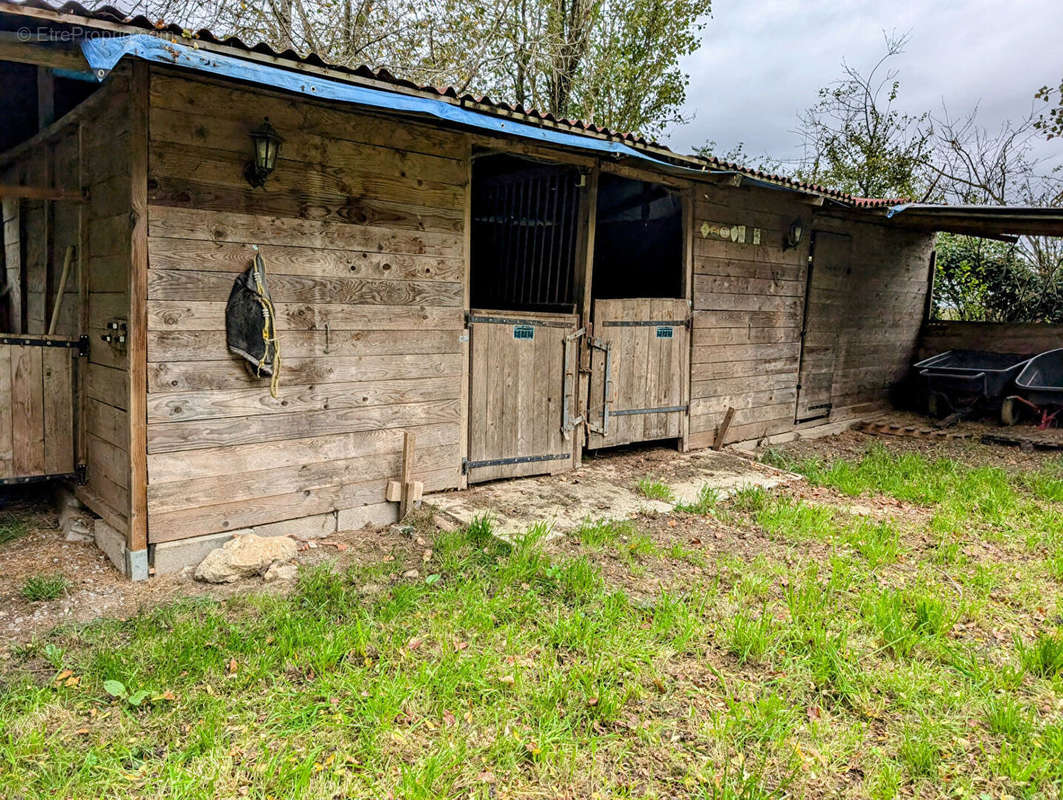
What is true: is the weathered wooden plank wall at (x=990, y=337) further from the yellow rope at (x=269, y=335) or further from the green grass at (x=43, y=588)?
the green grass at (x=43, y=588)

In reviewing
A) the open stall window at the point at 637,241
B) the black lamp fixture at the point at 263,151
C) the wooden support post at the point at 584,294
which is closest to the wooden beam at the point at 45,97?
the black lamp fixture at the point at 263,151

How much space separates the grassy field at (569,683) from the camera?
2.30 metres

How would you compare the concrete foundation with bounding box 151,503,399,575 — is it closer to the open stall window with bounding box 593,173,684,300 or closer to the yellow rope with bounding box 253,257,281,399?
the yellow rope with bounding box 253,257,281,399

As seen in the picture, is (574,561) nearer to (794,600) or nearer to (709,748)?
(794,600)

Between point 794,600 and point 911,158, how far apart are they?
46.1 ft

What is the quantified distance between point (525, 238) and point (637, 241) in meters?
1.56

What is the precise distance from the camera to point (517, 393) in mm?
5375

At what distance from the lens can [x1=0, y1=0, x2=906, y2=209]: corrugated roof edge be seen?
9.21 feet

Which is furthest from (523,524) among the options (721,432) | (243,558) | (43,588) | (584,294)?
(721,432)

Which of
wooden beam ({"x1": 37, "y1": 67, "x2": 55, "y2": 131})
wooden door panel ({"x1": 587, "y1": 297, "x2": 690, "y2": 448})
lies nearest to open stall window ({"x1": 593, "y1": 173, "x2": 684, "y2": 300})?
wooden door panel ({"x1": 587, "y1": 297, "x2": 690, "y2": 448})

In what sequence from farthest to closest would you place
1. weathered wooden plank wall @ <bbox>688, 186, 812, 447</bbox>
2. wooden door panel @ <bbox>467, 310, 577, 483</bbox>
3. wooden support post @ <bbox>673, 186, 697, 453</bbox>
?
weathered wooden plank wall @ <bbox>688, 186, 812, 447</bbox> → wooden support post @ <bbox>673, 186, 697, 453</bbox> → wooden door panel @ <bbox>467, 310, 577, 483</bbox>

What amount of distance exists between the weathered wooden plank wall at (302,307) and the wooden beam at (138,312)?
0.04 m

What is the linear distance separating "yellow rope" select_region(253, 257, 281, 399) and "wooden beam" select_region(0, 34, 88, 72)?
1218 mm

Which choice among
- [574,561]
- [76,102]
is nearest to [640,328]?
[574,561]
